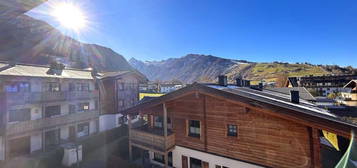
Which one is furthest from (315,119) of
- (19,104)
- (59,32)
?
(59,32)

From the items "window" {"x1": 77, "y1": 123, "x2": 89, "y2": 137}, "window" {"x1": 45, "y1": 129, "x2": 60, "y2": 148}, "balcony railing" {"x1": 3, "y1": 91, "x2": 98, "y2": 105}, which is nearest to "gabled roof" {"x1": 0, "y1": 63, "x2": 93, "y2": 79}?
"balcony railing" {"x1": 3, "y1": 91, "x2": 98, "y2": 105}

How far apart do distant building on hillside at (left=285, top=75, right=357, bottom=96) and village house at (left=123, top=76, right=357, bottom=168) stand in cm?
4419

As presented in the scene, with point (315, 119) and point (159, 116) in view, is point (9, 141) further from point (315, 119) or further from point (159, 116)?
point (315, 119)

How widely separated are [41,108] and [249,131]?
19.6m

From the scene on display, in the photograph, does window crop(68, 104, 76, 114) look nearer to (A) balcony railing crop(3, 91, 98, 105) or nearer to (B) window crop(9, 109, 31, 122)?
(A) balcony railing crop(3, 91, 98, 105)

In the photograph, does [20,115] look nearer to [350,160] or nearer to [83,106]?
[83,106]

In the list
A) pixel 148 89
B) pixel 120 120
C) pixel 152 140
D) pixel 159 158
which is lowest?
pixel 159 158

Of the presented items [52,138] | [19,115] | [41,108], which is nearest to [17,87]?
[19,115]

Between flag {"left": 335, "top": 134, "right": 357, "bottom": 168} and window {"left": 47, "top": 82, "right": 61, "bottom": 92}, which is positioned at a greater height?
window {"left": 47, "top": 82, "right": 61, "bottom": 92}

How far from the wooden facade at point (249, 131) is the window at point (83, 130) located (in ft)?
50.4

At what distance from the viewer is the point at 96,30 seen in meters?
23.2

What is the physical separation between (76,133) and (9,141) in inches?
228

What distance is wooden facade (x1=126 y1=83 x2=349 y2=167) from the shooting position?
7375mm

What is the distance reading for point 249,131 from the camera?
876 centimetres
